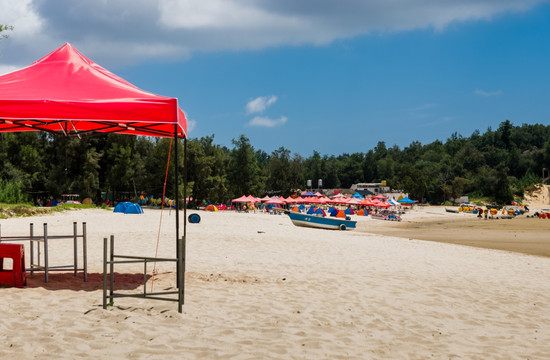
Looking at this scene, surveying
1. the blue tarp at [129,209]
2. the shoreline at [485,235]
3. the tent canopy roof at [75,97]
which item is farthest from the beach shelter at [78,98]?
the blue tarp at [129,209]

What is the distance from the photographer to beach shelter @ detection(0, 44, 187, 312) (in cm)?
668

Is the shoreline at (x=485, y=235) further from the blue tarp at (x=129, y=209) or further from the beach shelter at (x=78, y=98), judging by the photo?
the blue tarp at (x=129, y=209)

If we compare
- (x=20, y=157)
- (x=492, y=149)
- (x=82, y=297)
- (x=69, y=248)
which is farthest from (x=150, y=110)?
(x=492, y=149)

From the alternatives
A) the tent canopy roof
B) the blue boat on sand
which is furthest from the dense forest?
the tent canopy roof

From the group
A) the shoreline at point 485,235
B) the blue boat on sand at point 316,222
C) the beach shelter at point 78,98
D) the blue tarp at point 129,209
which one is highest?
the beach shelter at point 78,98

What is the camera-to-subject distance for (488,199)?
97.1 metres

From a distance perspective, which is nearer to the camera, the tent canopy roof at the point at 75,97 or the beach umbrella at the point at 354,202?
the tent canopy roof at the point at 75,97

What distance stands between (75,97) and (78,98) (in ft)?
0.21

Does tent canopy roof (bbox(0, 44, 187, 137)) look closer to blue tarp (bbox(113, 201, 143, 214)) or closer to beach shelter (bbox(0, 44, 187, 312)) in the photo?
beach shelter (bbox(0, 44, 187, 312))

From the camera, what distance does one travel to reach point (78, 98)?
22.4ft

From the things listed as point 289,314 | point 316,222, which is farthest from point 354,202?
point 289,314

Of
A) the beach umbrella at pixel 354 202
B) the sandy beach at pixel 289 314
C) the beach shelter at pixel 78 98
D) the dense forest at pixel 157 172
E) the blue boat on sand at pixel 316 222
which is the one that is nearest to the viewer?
the sandy beach at pixel 289 314

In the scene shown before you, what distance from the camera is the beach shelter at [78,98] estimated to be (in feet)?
21.9

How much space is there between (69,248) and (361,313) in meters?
9.04
